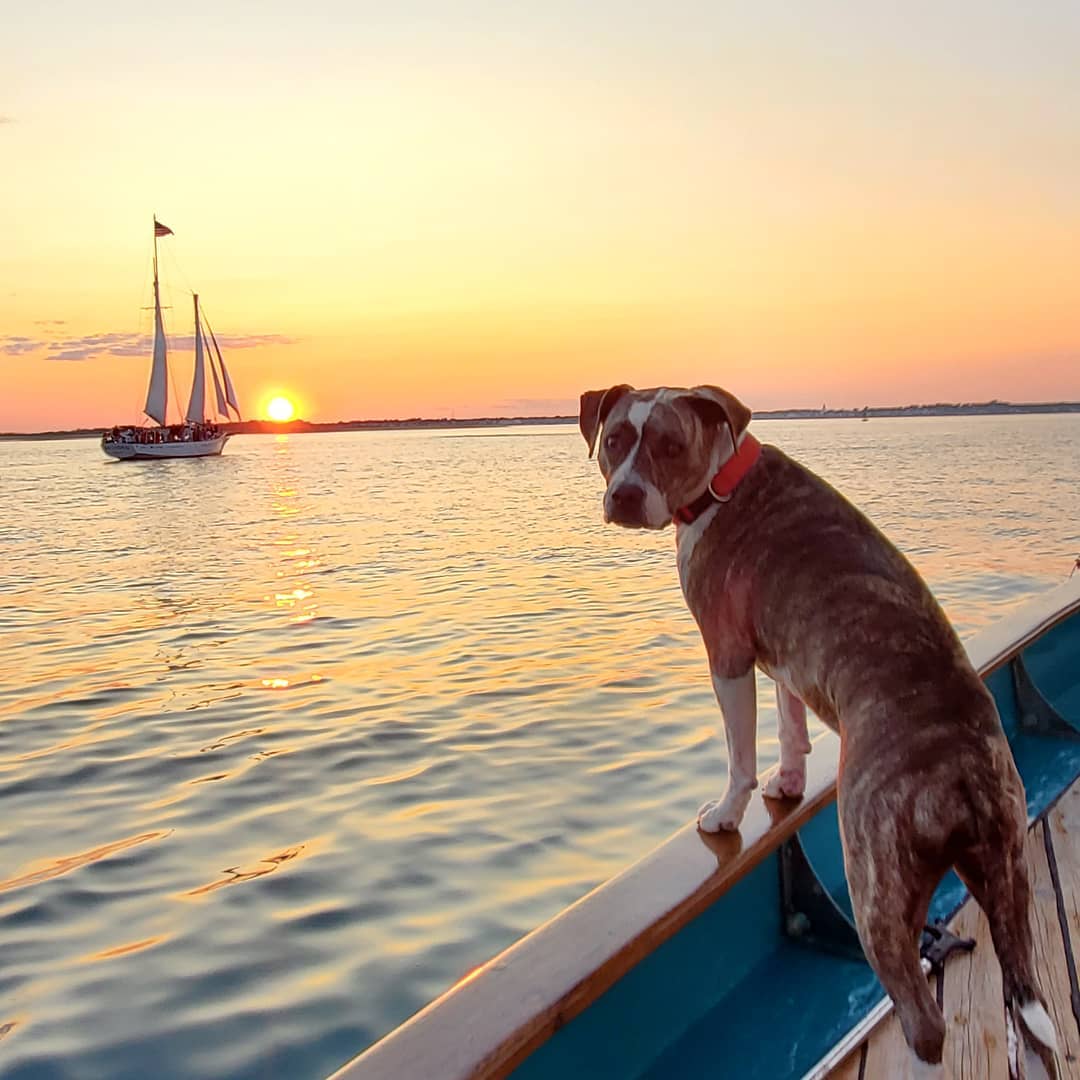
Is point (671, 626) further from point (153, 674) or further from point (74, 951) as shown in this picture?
point (74, 951)

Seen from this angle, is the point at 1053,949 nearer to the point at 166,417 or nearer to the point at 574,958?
the point at 574,958

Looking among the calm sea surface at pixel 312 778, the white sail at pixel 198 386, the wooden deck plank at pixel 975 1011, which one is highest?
the white sail at pixel 198 386

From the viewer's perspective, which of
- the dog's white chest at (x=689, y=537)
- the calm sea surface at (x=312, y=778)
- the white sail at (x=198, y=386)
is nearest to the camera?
the dog's white chest at (x=689, y=537)

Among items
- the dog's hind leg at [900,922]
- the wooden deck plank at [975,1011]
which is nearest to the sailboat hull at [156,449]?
the wooden deck plank at [975,1011]

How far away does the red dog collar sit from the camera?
2.70 meters

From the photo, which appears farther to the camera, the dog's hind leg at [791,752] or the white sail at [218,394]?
the white sail at [218,394]

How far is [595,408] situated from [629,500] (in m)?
0.45

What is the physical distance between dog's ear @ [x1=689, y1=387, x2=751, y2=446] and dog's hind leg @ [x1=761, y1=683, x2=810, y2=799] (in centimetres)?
78

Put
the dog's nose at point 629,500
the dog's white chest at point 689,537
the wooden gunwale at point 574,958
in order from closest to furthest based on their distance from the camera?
the wooden gunwale at point 574,958 < the dog's nose at point 629,500 < the dog's white chest at point 689,537

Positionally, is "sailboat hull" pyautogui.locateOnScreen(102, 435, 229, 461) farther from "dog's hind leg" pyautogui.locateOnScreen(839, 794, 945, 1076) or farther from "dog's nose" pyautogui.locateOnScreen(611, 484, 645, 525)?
"dog's hind leg" pyautogui.locateOnScreen(839, 794, 945, 1076)

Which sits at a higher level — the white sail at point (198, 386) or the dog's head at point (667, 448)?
the white sail at point (198, 386)

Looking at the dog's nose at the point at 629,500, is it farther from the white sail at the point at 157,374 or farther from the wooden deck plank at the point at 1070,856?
the white sail at the point at 157,374

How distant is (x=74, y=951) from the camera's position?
4262 millimetres

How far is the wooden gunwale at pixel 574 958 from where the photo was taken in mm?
1803
